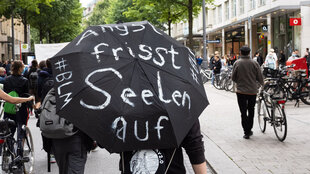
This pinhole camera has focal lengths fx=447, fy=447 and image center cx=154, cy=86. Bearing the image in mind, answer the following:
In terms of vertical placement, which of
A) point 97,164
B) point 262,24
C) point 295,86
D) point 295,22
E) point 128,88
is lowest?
point 97,164

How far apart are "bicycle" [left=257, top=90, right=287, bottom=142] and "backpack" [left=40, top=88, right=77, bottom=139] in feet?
16.2

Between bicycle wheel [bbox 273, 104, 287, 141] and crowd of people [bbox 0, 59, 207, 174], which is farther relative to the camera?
bicycle wheel [bbox 273, 104, 287, 141]

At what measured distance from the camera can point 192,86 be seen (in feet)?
8.80

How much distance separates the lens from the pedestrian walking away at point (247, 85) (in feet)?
27.1

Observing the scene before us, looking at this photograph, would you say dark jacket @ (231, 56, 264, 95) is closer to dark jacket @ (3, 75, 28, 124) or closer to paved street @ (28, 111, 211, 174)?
paved street @ (28, 111, 211, 174)

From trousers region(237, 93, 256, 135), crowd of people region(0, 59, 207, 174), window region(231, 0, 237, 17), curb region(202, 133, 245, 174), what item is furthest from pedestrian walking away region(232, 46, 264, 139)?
window region(231, 0, 237, 17)

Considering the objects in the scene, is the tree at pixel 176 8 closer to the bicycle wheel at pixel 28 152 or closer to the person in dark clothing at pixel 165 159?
the bicycle wheel at pixel 28 152

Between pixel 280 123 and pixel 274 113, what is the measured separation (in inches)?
13.1

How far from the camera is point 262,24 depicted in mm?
37656

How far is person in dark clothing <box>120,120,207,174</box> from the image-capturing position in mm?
2475

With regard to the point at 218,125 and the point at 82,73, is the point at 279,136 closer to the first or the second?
the point at 218,125

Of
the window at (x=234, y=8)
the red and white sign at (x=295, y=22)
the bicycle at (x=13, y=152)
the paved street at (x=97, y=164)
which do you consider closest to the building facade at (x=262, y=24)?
the window at (x=234, y=8)

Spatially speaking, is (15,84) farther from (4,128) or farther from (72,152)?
(72,152)

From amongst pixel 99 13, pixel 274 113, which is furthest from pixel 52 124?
pixel 99 13
